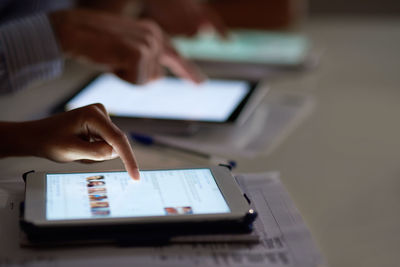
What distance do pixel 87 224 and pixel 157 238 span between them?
0.07 meters

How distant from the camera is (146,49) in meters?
0.81

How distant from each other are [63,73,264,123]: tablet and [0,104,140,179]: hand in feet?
0.71

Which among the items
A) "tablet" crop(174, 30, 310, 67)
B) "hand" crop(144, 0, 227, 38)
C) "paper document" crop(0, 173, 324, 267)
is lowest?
"paper document" crop(0, 173, 324, 267)

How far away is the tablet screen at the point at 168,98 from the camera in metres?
0.78

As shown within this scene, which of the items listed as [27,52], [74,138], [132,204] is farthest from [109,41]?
[132,204]

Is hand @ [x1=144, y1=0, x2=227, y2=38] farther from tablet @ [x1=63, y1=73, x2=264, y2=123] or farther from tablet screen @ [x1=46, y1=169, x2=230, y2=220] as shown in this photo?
tablet screen @ [x1=46, y1=169, x2=230, y2=220]

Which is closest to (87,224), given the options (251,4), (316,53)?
(316,53)

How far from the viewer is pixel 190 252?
0.44 metres

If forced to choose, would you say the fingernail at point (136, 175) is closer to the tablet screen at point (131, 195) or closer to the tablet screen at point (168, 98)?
the tablet screen at point (131, 195)

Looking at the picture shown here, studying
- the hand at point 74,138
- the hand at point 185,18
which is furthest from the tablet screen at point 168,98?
the hand at point 185,18

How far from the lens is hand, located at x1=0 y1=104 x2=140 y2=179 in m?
0.51

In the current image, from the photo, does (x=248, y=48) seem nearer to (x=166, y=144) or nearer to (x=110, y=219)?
(x=166, y=144)

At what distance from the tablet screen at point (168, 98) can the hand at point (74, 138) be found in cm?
22

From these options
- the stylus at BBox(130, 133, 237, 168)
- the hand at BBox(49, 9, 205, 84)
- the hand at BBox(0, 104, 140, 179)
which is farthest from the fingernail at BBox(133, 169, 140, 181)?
the hand at BBox(49, 9, 205, 84)
